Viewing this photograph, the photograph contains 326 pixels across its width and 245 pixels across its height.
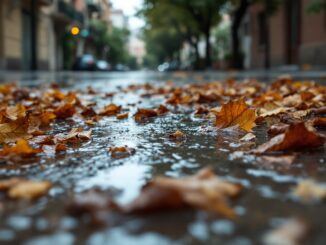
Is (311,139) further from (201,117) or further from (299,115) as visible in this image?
(201,117)

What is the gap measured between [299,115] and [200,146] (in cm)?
92

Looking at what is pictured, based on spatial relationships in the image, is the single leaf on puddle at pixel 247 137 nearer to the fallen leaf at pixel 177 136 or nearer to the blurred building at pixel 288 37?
the fallen leaf at pixel 177 136

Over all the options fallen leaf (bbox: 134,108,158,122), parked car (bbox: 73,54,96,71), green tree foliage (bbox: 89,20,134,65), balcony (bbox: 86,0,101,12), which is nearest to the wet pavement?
fallen leaf (bbox: 134,108,158,122)

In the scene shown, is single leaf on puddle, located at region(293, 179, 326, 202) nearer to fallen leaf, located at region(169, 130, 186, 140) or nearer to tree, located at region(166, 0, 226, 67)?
fallen leaf, located at region(169, 130, 186, 140)

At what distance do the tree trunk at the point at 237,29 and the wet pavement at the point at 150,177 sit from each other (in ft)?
63.9

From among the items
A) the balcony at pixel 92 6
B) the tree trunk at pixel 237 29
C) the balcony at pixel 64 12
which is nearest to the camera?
the tree trunk at pixel 237 29

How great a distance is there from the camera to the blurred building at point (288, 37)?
→ 18672mm

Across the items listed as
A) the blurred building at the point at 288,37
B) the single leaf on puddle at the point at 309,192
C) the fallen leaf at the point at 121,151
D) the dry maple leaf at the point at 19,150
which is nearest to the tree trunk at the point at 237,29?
the blurred building at the point at 288,37

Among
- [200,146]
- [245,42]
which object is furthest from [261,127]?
[245,42]

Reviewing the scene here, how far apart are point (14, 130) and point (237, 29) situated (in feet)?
67.0

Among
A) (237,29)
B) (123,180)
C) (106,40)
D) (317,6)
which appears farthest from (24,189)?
(106,40)

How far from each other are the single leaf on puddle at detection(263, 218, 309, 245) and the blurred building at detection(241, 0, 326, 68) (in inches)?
541

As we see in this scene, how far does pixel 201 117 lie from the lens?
9.36 feet

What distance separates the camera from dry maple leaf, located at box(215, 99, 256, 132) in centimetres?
206
